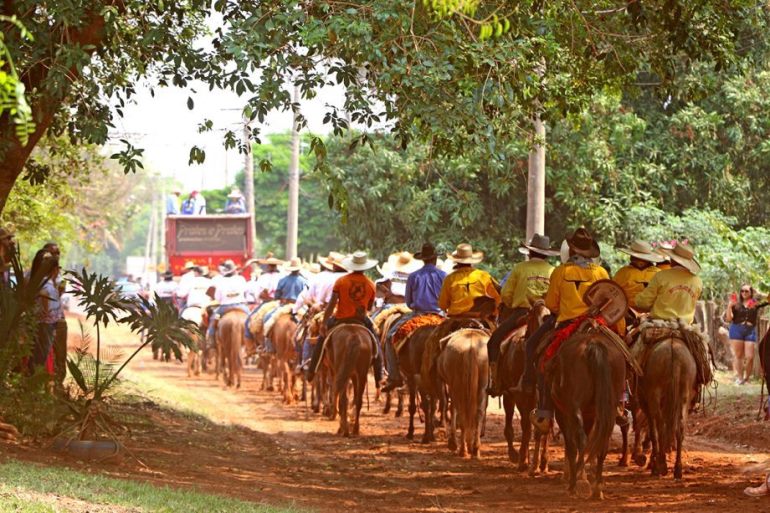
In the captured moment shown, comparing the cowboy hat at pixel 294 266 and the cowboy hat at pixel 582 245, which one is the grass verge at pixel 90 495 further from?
the cowboy hat at pixel 294 266

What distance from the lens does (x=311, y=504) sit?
1298 cm

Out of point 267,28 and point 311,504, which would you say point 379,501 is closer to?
point 311,504

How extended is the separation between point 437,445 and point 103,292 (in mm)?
5645

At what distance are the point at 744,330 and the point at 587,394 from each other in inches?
513

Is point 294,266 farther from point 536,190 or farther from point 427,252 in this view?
point 427,252

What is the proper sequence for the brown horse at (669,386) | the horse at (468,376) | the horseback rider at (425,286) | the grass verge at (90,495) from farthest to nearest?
the horseback rider at (425,286)
the horse at (468,376)
the brown horse at (669,386)
the grass verge at (90,495)

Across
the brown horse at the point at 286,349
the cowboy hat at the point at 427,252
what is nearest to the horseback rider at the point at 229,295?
the brown horse at the point at 286,349

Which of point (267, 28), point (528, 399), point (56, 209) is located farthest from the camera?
point (56, 209)

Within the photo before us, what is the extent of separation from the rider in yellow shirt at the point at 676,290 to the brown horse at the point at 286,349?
1130 cm

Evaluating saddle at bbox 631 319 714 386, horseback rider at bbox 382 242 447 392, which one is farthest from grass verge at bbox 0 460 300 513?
horseback rider at bbox 382 242 447 392

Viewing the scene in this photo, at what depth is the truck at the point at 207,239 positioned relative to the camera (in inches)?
1571

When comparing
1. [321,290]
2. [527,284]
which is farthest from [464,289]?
[321,290]

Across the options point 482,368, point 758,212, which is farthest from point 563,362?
point 758,212

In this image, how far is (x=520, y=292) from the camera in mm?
15844
